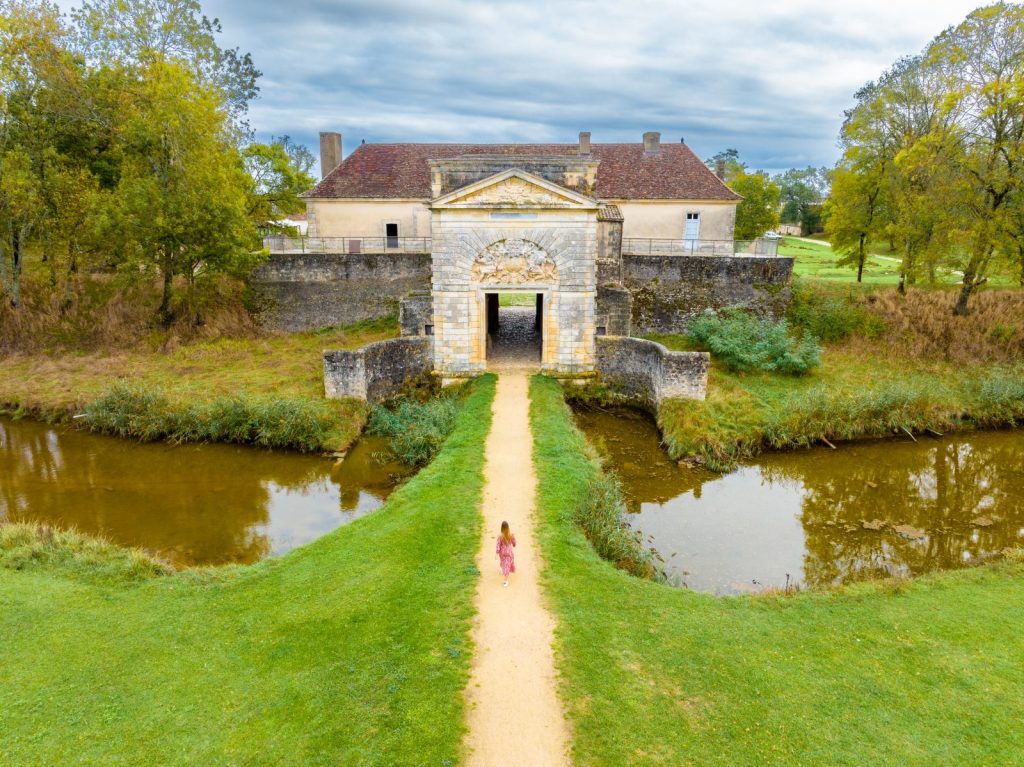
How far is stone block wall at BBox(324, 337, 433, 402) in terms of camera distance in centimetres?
1700

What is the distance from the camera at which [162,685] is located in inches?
273

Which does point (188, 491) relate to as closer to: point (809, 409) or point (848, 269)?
point (809, 409)

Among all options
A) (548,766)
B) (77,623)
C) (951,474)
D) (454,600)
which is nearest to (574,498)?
(454,600)

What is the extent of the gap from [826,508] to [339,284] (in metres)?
19.0

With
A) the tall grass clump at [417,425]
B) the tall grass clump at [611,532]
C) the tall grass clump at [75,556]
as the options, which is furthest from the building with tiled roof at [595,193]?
the tall grass clump at [75,556]

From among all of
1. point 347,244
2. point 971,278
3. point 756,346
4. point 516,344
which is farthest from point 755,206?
point 347,244

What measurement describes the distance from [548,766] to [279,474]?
10.6m

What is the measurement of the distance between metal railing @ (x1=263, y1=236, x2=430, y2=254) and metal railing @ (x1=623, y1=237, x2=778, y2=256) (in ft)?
28.4

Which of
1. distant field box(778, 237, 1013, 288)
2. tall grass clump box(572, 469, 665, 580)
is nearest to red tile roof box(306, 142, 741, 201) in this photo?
distant field box(778, 237, 1013, 288)

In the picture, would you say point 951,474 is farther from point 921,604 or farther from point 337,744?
point 337,744

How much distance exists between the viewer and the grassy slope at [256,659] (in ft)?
20.0

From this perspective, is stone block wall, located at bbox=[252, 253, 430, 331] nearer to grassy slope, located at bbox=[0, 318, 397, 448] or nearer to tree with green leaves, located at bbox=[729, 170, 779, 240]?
grassy slope, located at bbox=[0, 318, 397, 448]

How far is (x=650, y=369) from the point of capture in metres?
18.1

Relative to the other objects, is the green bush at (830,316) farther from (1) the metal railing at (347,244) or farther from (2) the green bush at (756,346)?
(1) the metal railing at (347,244)
